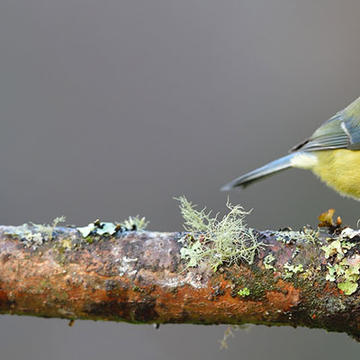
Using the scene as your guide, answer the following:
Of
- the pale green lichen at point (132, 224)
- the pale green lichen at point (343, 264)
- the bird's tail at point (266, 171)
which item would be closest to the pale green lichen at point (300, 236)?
the pale green lichen at point (343, 264)

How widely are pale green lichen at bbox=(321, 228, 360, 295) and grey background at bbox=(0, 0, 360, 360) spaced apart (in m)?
2.44

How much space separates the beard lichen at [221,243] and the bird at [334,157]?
49.7 inches

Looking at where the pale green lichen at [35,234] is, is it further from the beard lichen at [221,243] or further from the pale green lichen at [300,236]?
the pale green lichen at [300,236]

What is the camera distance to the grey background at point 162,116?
4.41 meters

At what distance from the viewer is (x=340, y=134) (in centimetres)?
333

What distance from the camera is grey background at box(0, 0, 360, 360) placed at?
4414 mm

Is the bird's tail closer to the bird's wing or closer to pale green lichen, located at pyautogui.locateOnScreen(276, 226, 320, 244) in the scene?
the bird's wing

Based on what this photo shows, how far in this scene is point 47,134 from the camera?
450cm

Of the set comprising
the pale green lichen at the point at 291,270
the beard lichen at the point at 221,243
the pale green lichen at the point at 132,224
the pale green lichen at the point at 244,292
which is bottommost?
the pale green lichen at the point at 244,292

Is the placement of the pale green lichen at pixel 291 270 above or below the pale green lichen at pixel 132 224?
below

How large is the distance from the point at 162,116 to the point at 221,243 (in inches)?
111

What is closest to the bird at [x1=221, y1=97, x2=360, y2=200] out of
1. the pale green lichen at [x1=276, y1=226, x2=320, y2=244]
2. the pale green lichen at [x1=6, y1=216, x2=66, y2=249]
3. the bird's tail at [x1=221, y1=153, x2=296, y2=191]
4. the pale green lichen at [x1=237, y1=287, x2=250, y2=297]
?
the bird's tail at [x1=221, y1=153, x2=296, y2=191]

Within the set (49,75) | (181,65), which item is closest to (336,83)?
(181,65)

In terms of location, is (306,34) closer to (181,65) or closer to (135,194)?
(181,65)
